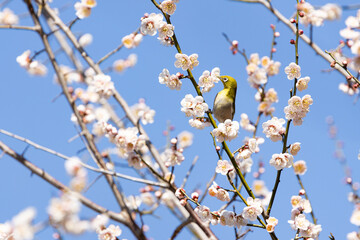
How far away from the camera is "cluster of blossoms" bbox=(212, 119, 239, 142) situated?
7.50 feet

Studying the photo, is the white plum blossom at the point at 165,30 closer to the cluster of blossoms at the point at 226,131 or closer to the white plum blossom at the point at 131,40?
the cluster of blossoms at the point at 226,131

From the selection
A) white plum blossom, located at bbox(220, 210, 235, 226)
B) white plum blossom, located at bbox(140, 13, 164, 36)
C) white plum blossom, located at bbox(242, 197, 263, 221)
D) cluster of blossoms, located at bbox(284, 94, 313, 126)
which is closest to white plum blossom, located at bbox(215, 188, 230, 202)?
white plum blossom, located at bbox(220, 210, 235, 226)

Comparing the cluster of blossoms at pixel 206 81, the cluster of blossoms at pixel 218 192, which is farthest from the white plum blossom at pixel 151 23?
the cluster of blossoms at pixel 218 192

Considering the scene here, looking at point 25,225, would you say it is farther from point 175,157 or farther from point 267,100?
point 267,100

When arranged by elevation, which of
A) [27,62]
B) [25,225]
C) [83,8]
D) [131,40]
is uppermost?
[131,40]

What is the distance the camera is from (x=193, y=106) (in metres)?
2.38

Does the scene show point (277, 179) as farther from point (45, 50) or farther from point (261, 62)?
point (261, 62)

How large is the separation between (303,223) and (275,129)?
64 centimetres

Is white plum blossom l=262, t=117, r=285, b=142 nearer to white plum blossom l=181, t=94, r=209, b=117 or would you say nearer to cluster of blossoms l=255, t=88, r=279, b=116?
white plum blossom l=181, t=94, r=209, b=117

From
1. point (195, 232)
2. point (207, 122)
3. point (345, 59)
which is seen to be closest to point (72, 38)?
point (207, 122)

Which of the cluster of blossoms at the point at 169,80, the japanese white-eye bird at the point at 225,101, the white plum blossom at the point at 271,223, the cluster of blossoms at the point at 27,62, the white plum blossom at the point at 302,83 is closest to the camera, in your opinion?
the white plum blossom at the point at 271,223

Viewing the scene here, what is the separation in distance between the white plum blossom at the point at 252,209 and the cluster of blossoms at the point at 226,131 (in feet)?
1.35

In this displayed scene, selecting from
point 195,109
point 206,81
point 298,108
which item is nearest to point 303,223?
point 298,108

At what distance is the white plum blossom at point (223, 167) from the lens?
2.29m
